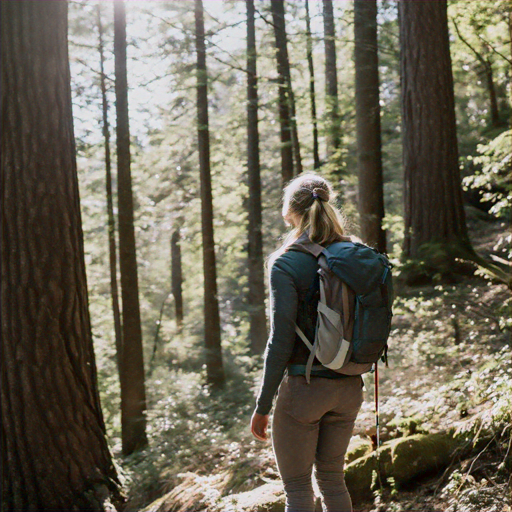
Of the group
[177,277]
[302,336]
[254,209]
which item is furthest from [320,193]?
[177,277]

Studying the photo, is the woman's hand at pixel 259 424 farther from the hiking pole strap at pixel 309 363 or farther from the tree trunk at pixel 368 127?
the tree trunk at pixel 368 127

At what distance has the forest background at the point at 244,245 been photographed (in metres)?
5.60

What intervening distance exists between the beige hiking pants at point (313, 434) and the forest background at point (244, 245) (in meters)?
1.00

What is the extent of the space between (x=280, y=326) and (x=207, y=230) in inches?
472

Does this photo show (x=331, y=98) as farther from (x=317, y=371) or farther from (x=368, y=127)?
(x=317, y=371)

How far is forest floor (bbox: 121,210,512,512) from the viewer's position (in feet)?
15.0

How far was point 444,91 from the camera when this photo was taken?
963cm

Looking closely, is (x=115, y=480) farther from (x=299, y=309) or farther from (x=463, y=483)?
(x=299, y=309)

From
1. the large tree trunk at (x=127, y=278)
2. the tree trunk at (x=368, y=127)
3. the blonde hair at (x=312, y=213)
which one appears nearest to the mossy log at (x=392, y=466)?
the blonde hair at (x=312, y=213)

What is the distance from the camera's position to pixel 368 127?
1159 centimetres

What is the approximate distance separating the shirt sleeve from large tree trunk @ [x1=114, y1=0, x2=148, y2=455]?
28.1ft

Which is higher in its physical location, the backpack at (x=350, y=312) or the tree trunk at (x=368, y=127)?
the tree trunk at (x=368, y=127)

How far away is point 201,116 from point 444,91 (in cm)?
701

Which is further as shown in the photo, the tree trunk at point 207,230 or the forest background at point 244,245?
the tree trunk at point 207,230
